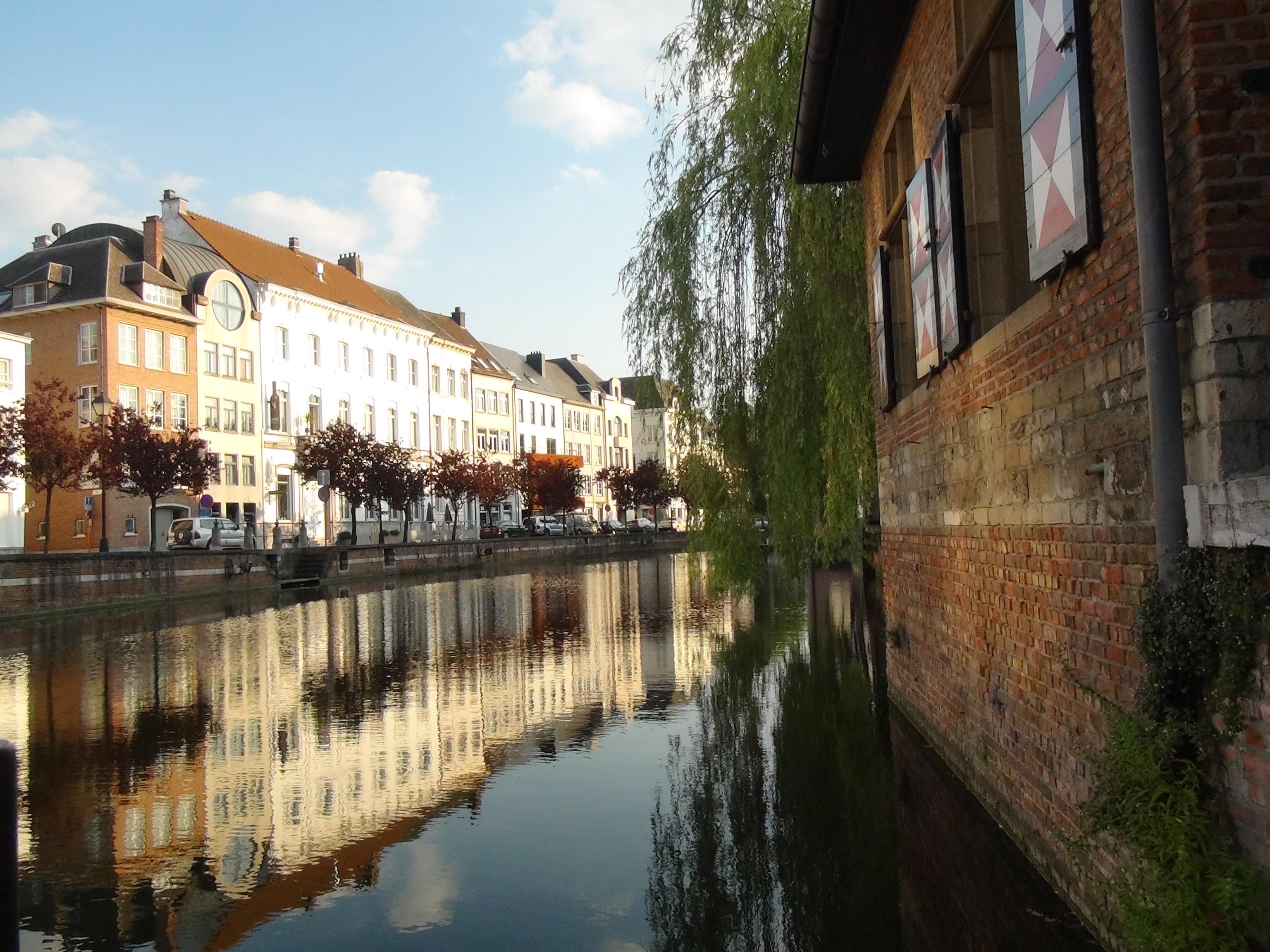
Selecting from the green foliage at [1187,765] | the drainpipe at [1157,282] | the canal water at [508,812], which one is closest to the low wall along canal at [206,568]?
the canal water at [508,812]

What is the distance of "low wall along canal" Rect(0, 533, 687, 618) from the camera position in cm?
2684

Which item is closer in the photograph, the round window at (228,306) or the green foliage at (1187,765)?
the green foliage at (1187,765)

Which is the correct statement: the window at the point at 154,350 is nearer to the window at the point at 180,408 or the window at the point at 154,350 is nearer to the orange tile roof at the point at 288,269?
the window at the point at 180,408

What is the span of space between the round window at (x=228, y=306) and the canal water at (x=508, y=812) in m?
42.8

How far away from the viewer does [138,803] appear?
754 centimetres

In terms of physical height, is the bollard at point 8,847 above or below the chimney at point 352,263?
below

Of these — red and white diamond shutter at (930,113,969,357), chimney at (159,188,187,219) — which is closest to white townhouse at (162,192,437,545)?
chimney at (159,188,187,219)

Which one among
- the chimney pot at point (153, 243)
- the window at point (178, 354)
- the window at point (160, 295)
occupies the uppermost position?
the chimney pot at point (153, 243)

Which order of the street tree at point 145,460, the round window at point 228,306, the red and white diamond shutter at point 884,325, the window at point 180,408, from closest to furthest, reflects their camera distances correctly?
the red and white diamond shutter at point 884,325 → the street tree at point 145,460 → the window at point 180,408 → the round window at point 228,306

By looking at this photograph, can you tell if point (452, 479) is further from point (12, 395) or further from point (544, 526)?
point (12, 395)

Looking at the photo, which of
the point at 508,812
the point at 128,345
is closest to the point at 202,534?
the point at 128,345

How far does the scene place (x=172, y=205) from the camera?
57.7 m

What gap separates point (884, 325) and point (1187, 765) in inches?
256

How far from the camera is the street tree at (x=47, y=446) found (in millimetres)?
32531
